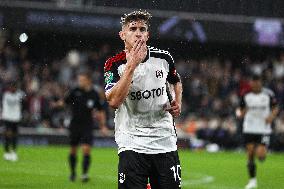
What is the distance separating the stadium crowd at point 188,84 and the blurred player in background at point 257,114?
10.0 meters

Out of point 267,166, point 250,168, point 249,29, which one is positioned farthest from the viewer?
point 249,29

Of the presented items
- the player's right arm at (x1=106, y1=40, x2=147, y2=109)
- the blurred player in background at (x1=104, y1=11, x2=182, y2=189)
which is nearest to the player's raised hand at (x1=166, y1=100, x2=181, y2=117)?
the blurred player in background at (x1=104, y1=11, x2=182, y2=189)

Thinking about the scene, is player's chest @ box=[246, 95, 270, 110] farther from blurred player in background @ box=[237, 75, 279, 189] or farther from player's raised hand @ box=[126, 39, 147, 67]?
player's raised hand @ box=[126, 39, 147, 67]

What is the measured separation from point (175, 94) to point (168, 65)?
10.9 inches

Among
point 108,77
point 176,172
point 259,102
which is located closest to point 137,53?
point 108,77

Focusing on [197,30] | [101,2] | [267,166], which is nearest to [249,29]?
[197,30]

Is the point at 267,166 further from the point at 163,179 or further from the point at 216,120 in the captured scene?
the point at 163,179

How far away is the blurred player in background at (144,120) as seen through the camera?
5.88 metres

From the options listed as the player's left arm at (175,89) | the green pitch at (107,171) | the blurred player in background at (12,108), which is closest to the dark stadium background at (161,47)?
the green pitch at (107,171)

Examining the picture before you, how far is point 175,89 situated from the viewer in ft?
20.8

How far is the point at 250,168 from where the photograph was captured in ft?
44.6

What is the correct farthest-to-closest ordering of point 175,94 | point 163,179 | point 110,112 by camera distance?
point 110,112 → point 175,94 → point 163,179

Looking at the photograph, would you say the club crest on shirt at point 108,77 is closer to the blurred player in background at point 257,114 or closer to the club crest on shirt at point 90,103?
the club crest on shirt at point 90,103

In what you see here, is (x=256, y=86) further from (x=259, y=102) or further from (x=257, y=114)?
(x=257, y=114)
